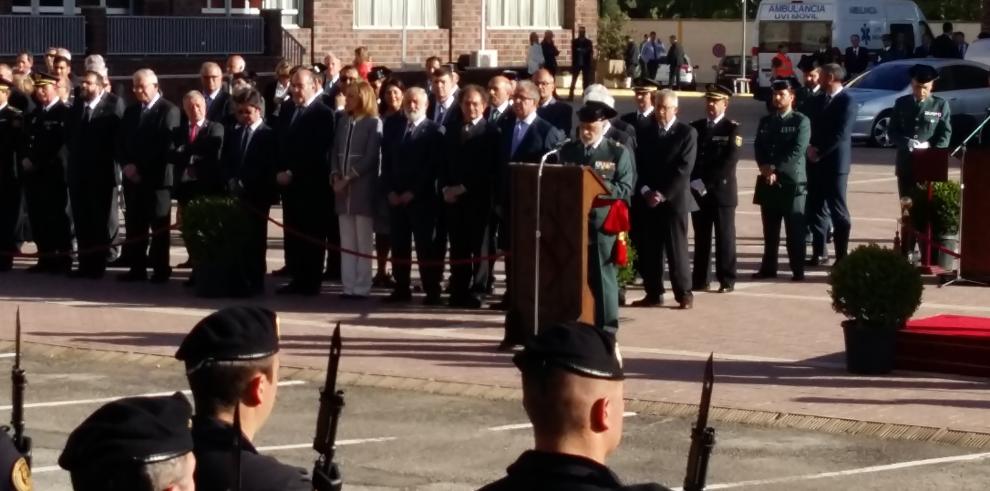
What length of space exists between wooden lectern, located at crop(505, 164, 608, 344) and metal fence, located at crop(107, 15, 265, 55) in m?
26.9

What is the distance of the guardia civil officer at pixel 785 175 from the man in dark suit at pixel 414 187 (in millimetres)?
3217

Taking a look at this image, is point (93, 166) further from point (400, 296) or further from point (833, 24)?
point (833, 24)

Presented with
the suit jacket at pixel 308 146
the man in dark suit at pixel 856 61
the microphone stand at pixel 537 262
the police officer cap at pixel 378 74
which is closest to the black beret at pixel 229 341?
the microphone stand at pixel 537 262

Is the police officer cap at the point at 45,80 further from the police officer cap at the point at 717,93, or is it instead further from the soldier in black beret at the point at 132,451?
the soldier in black beret at the point at 132,451

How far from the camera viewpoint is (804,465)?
1000cm

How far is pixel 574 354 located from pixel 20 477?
163 centimetres

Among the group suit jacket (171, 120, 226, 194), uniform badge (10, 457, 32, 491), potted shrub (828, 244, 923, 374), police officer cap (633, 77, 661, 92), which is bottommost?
potted shrub (828, 244, 923, 374)

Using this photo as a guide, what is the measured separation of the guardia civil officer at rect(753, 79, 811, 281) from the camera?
17.2 meters

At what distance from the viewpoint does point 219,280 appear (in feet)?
53.2

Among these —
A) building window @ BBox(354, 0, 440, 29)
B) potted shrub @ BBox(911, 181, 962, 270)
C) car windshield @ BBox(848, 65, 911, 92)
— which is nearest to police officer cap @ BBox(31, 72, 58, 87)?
potted shrub @ BBox(911, 181, 962, 270)

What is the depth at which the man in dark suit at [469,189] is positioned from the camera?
1544 centimetres

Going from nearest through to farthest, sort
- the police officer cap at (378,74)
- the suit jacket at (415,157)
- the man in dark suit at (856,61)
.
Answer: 1. the suit jacket at (415,157)
2. the police officer cap at (378,74)
3. the man in dark suit at (856,61)

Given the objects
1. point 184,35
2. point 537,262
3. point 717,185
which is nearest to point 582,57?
point 184,35

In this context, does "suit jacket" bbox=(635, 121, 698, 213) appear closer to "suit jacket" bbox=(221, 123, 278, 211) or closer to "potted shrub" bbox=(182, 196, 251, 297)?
"suit jacket" bbox=(221, 123, 278, 211)
